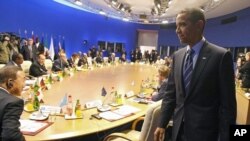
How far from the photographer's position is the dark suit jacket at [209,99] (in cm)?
145

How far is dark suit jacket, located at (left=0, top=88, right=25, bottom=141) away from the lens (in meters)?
1.54

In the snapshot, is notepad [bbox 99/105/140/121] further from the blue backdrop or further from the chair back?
the blue backdrop

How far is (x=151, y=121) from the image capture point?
76.4 inches

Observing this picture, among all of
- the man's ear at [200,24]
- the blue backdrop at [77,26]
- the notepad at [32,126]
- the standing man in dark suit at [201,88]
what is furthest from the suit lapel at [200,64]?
the blue backdrop at [77,26]

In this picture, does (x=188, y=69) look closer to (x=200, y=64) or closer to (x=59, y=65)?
(x=200, y=64)

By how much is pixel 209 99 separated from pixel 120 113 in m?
1.28

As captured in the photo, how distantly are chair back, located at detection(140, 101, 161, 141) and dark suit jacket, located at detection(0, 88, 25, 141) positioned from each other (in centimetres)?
88

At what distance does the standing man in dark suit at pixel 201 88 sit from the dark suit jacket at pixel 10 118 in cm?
98

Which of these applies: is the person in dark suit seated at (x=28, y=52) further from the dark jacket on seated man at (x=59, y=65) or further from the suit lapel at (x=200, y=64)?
the suit lapel at (x=200, y=64)

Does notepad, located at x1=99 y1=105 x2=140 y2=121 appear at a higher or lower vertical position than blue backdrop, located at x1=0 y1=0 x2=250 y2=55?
lower

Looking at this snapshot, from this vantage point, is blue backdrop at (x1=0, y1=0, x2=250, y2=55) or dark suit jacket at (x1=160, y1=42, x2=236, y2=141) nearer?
dark suit jacket at (x1=160, y1=42, x2=236, y2=141)

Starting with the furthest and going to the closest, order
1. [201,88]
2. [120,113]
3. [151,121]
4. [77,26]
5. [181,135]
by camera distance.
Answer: [77,26] → [120,113] → [151,121] → [181,135] → [201,88]

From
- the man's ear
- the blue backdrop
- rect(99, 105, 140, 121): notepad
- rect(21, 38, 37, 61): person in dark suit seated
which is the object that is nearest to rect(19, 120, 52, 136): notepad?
rect(99, 105, 140, 121): notepad

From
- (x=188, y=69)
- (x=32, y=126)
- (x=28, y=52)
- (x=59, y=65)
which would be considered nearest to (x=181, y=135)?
(x=188, y=69)
